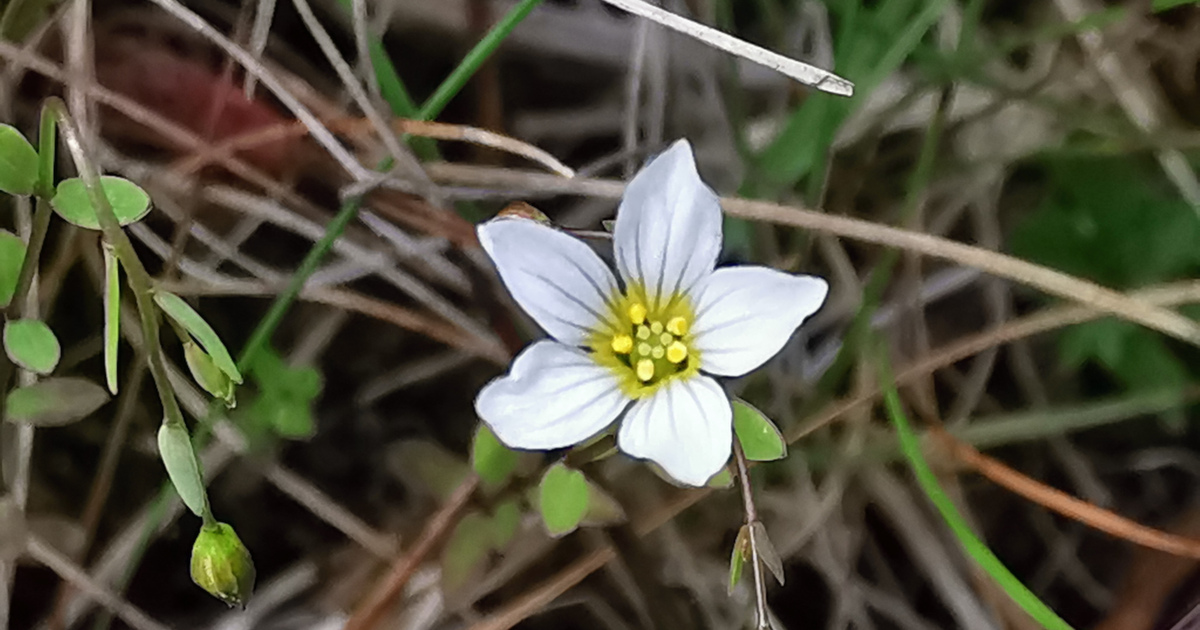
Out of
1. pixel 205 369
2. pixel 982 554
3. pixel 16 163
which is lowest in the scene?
pixel 982 554

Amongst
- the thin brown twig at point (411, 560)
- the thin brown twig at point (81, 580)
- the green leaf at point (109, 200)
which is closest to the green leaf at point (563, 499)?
the thin brown twig at point (411, 560)

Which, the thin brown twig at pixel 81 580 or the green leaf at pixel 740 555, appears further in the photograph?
the thin brown twig at pixel 81 580

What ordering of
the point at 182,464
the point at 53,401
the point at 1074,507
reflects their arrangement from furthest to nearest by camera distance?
the point at 1074,507 < the point at 53,401 < the point at 182,464

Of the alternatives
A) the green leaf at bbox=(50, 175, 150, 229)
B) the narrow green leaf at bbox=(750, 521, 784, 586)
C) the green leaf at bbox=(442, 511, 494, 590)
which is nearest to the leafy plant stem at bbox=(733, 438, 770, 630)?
the narrow green leaf at bbox=(750, 521, 784, 586)

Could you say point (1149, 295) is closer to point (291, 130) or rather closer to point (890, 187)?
point (890, 187)

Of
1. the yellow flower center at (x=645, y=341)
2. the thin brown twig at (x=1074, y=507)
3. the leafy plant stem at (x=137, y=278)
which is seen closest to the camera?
the leafy plant stem at (x=137, y=278)

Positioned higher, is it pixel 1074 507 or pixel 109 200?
pixel 109 200

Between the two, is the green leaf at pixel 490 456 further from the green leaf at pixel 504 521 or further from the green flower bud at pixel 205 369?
the green flower bud at pixel 205 369

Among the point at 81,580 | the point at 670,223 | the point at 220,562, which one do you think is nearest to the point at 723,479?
the point at 670,223

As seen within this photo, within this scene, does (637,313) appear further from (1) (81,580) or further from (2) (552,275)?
(1) (81,580)
